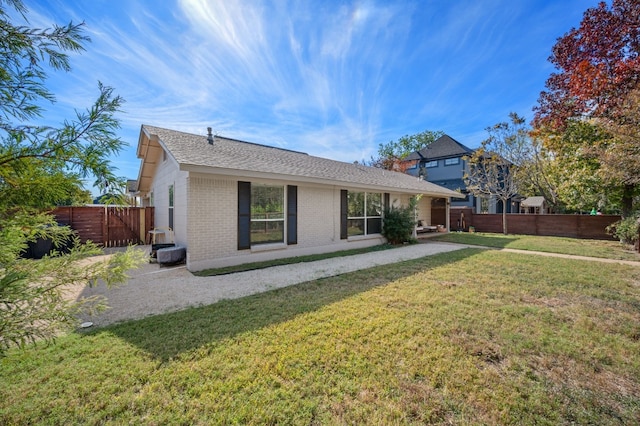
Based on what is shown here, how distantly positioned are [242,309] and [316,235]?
208 inches

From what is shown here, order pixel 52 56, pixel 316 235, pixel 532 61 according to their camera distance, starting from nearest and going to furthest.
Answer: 1. pixel 52 56
2. pixel 316 235
3. pixel 532 61

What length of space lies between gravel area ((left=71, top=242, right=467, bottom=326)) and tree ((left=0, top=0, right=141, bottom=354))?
8.31 feet

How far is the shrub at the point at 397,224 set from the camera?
36.8 ft

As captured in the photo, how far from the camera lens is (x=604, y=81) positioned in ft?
26.2

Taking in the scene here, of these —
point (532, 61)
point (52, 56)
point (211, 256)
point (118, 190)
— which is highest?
point (532, 61)

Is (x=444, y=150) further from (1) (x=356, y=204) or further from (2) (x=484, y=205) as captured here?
(1) (x=356, y=204)

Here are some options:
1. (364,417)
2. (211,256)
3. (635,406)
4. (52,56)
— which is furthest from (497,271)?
(52,56)

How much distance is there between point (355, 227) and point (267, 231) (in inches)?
164

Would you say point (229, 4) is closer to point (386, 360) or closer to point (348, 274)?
point (348, 274)

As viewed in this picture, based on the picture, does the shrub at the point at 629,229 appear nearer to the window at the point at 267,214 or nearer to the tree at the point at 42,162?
the window at the point at 267,214

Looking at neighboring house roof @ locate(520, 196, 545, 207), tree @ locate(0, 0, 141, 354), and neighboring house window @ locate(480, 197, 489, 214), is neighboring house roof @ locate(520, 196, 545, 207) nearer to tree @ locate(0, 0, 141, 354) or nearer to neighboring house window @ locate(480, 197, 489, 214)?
neighboring house window @ locate(480, 197, 489, 214)

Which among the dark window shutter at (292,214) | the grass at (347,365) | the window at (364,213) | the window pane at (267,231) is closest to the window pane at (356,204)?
the window at (364,213)

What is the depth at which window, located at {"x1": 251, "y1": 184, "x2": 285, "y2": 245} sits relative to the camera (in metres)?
7.81

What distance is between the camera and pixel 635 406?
6.99ft
